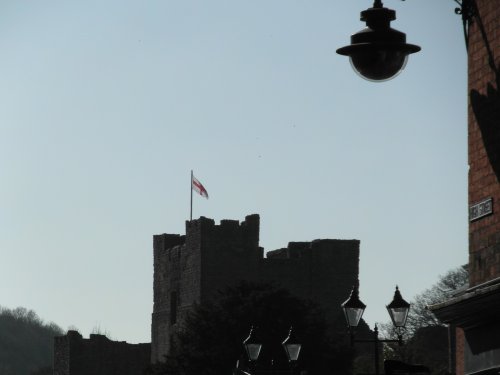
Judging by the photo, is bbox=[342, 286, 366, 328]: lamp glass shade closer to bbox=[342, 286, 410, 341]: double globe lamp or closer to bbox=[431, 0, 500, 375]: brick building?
bbox=[342, 286, 410, 341]: double globe lamp

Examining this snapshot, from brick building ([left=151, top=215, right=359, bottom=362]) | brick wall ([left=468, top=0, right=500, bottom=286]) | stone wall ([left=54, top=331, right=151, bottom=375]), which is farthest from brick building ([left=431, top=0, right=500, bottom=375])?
stone wall ([left=54, top=331, right=151, bottom=375])

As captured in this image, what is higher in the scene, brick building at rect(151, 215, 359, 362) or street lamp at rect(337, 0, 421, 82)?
brick building at rect(151, 215, 359, 362)

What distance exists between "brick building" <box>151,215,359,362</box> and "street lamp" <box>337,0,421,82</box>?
2236 inches

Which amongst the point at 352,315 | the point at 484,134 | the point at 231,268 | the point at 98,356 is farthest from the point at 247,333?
the point at 484,134

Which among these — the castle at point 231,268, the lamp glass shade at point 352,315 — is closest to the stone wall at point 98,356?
the castle at point 231,268

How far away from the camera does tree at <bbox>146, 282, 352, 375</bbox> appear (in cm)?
5719

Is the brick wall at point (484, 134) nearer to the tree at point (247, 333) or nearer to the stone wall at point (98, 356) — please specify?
the tree at point (247, 333)

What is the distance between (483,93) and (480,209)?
1010 mm

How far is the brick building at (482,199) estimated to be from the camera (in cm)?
1539

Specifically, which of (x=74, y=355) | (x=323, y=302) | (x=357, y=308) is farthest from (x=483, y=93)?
(x=74, y=355)

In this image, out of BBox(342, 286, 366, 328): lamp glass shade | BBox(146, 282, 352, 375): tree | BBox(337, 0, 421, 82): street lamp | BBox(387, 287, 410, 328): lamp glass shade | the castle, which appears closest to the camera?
BBox(337, 0, 421, 82): street lamp

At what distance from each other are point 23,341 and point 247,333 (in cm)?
11909

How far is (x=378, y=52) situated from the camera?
13.3m

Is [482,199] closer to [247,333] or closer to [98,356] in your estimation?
[247,333]
